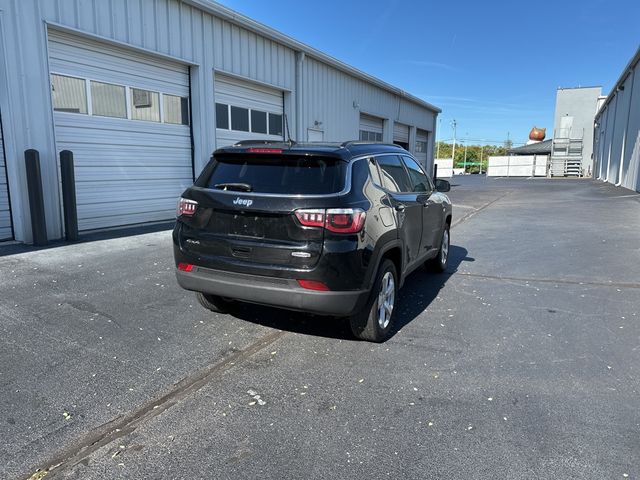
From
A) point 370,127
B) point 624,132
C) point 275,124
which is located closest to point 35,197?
point 275,124

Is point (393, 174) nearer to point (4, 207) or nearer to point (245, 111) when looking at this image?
point (4, 207)

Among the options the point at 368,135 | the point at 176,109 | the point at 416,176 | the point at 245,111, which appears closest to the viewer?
the point at 416,176

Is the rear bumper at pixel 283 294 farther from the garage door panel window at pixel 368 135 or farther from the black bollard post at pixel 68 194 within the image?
the garage door panel window at pixel 368 135

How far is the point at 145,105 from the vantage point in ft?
34.9

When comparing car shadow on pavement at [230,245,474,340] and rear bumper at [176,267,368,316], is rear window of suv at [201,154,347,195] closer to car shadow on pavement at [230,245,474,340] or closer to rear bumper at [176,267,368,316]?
rear bumper at [176,267,368,316]

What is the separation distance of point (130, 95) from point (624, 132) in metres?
28.1

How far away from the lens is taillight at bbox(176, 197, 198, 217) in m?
4.09

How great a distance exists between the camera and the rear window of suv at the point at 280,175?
376 centimetres

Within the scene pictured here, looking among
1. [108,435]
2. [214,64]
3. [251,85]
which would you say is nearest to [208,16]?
[214,64]

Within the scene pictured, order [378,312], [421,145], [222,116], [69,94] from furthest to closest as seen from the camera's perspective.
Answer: [421,145]
[222,116]
[69,94]
[378,312]

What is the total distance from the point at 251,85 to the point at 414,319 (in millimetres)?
10527

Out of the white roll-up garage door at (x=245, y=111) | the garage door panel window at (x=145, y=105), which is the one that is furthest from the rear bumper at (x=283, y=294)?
the white roll-up garage door at (x=245, y=111)

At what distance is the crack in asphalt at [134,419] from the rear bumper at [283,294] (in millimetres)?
529

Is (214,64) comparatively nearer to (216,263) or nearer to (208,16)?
(208,16)
